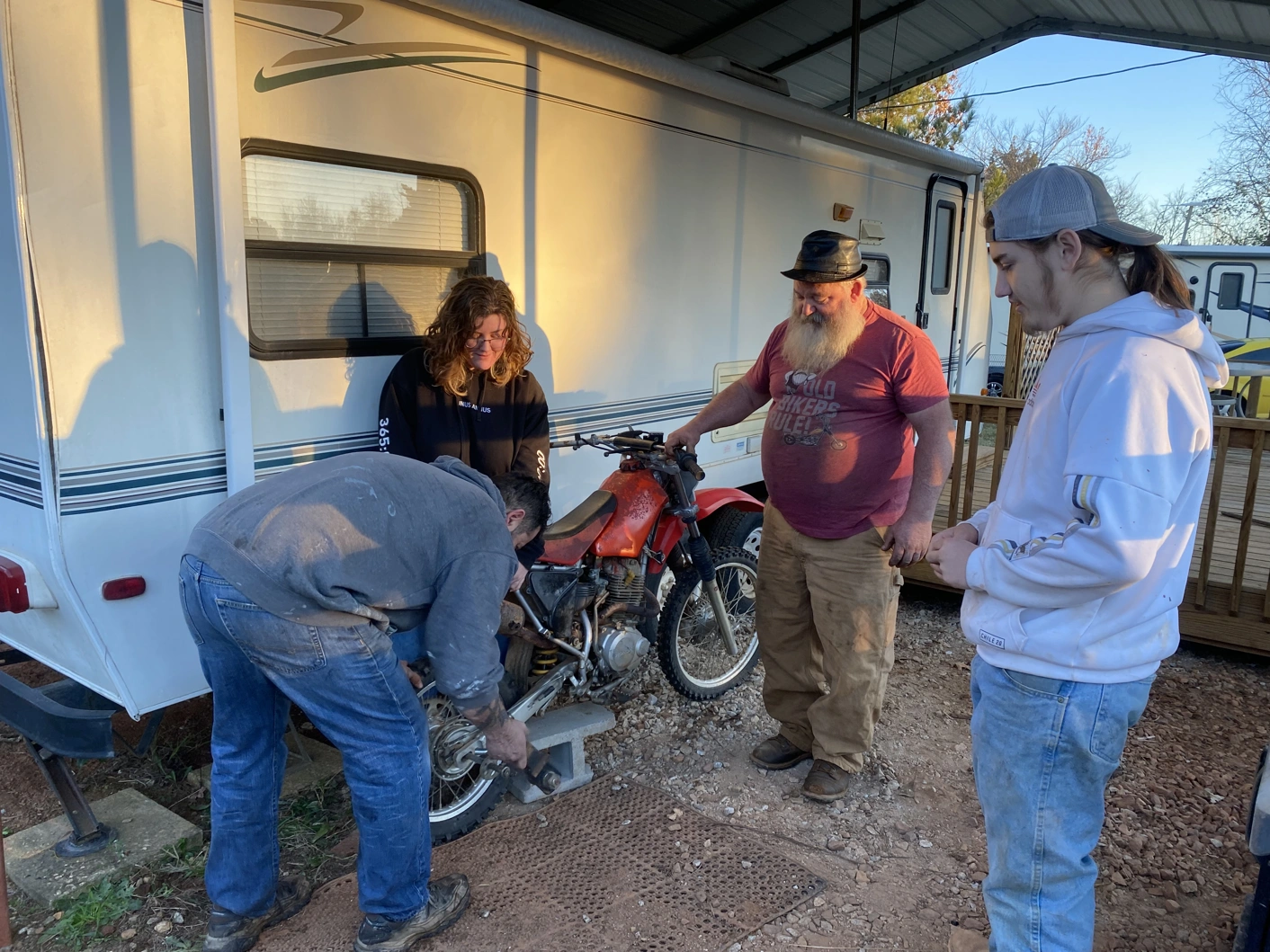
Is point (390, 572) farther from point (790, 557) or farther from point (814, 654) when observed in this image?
point (814, 654)

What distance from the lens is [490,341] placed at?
10.4 feet

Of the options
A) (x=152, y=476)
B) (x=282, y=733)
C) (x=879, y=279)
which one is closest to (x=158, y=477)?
(x=152, y=476)

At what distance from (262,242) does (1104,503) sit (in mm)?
2434

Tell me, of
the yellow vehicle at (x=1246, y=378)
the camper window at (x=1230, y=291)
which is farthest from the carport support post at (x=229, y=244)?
the camper window at (x=1230, y=291)

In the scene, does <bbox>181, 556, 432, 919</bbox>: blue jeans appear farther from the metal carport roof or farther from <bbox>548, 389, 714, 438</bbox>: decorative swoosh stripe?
the metal carport roof

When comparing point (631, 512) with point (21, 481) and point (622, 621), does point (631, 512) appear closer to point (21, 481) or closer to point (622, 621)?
point (622, 621)

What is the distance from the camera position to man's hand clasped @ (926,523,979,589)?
1811 millimetres

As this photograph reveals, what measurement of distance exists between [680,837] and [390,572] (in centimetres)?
149

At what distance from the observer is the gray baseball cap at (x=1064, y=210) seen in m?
1.67

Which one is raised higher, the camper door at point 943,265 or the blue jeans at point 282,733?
the camper door at point 943,265

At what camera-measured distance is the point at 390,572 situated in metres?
2.22

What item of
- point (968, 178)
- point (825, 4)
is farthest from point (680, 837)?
point (825, 4)

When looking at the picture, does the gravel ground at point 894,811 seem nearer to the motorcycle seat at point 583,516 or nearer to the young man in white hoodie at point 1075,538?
the young man in white hoodie at point 1075,538

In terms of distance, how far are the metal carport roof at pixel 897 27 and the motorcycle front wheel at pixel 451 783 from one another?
16.6 ft
